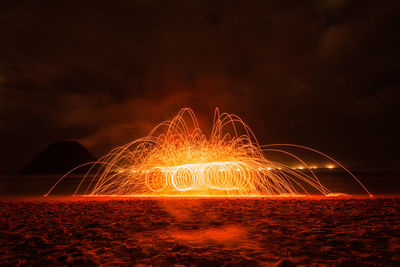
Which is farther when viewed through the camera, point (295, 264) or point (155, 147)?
point (155, 147)

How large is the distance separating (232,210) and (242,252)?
4059 mm

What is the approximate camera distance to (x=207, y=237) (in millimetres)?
5086

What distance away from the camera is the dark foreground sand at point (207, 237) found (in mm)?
3812

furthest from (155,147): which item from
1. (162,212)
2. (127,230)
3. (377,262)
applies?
(377,262)

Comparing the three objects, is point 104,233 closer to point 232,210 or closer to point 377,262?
point 232,210

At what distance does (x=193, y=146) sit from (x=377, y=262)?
10.9m

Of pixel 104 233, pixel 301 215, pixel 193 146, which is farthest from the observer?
pixel 193 146

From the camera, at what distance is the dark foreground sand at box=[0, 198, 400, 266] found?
381 centimetres

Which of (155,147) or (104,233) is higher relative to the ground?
(155,147)

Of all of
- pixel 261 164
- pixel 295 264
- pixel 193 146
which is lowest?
pixel 295 264

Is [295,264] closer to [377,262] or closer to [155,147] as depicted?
[377,262]

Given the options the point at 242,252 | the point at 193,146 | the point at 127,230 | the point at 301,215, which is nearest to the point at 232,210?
the point at 301,215

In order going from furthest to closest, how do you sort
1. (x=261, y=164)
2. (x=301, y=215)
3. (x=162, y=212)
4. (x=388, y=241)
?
(x=261, y=164) → (x=162, y=212) → (x=301, y=215) → (x=388, y=241)

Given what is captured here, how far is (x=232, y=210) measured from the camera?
26.6 ft
